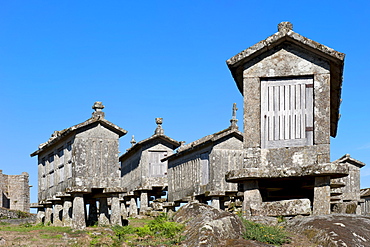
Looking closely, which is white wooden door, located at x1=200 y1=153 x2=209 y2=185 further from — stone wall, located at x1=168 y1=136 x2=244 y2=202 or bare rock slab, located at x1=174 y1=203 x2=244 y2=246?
bare rock slab, located at x1=174 y1=203 x2=244 y2=246

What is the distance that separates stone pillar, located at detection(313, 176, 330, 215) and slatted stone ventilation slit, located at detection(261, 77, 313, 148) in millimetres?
853

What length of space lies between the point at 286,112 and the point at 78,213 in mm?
11421

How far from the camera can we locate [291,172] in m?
11.8

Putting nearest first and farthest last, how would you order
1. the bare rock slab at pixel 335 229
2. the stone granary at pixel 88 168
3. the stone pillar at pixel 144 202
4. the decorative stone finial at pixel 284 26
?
the bare rock slab at pixel 335 229, the decorative stone finial at pixel 284 26, the stone granary at pixel 88 168, the stone pillar at pixel 144 202

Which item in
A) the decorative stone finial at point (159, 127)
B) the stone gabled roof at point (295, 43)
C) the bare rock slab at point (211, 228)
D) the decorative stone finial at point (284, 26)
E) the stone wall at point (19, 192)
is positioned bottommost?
the stone wall at point (19, 192)

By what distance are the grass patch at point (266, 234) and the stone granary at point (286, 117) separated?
1475 millimetres

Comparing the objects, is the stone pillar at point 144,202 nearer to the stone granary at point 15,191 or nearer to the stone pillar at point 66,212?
the stone pillar at point 66,212

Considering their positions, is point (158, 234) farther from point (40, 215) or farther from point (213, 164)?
point (40, 215)

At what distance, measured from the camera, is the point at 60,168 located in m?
24.1

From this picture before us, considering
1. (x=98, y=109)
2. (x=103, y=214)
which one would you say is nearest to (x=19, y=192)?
(x=103, y=214)

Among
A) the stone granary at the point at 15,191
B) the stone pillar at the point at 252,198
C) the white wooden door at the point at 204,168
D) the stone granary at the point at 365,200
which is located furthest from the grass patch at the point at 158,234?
the stone granary at the point at 15,191

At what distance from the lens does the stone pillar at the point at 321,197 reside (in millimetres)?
11656

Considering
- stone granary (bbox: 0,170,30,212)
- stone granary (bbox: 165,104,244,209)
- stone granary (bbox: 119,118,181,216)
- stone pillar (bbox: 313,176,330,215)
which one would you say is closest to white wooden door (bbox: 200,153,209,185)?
stone granary (bbox: 165,104,244,209)

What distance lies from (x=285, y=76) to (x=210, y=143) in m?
11.5
